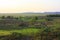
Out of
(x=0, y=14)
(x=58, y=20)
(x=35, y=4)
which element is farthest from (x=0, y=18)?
(x=58, y=20)

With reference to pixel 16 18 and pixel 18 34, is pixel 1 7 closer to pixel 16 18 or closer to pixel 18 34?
pixel 16 18

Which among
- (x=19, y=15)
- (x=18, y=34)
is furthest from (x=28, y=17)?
(x=18, y=34)

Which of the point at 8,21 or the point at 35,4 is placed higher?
the point at 35,4

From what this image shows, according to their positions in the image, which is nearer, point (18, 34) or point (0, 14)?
point (18, 34)

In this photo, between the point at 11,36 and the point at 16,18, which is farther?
the point at 16,18

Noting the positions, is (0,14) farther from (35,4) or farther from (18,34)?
(35,4)

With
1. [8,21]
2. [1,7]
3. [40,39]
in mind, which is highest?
[1,7]
